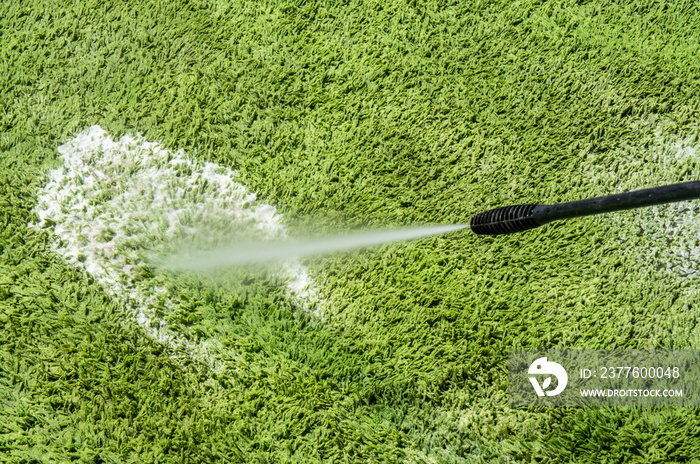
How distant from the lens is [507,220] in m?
1.61

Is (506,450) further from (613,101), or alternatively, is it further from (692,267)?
(613,101)

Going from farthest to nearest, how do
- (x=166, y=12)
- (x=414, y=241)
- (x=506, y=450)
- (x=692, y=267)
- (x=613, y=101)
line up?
(x=166, y=12) → (x=613, y=101) → (x=414, y=241) → (x=692, y=267) → (x=506, y=450)

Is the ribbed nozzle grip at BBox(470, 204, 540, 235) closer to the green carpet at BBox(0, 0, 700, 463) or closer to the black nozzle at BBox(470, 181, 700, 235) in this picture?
the black nozzle at BBox(470, 181, 700, 235)

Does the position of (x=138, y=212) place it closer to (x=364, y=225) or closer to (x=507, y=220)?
(x=364, y=225)

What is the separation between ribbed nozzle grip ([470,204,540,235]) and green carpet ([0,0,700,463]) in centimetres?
75

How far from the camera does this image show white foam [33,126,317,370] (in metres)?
2.59

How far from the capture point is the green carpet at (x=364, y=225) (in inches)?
90.7

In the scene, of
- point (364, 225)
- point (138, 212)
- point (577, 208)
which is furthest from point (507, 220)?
point (138, 212)

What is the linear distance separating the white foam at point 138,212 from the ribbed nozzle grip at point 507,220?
1.06m

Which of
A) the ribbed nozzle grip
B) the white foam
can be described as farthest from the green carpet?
the ribbed nozzle grip

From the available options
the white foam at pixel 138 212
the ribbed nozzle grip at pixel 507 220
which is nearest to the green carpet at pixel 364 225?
the white foam at pixel 138 212

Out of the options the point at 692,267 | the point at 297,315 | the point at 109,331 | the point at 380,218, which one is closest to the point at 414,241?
the point at 380,218

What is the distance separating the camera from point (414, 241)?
2611 millimetres

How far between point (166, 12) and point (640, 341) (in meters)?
3.28
